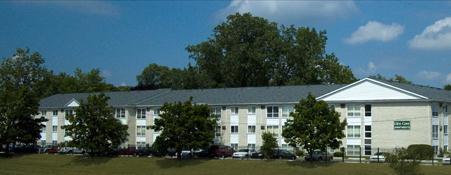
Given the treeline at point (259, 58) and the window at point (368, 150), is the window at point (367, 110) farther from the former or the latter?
the treeline at point (259, 58)

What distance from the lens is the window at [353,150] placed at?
74062 millimetres

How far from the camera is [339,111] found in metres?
76.8

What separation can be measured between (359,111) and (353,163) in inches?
648

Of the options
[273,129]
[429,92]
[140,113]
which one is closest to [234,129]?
[273,129]

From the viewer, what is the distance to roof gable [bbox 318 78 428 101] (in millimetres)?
72562

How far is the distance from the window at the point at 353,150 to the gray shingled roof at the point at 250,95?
8233mm

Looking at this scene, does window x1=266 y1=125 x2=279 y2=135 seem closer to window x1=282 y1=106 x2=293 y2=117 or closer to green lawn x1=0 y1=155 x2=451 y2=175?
window x1=282 y1=106 x2=293 y2=117

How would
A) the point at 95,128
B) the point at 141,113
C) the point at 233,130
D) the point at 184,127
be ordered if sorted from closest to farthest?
the point at 184,127, the point at 95,128, the point at 233,130, the point at 141,113


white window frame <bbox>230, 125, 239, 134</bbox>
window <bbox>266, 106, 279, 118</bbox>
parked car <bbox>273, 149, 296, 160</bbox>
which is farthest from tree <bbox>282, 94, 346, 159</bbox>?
white window frame <bbox>230, 125, 239, 134</bbox>

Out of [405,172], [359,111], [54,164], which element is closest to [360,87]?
[359,111]

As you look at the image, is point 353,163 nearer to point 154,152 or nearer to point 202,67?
point 154,152

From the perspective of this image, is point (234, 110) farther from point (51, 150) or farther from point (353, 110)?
point (51, 150)

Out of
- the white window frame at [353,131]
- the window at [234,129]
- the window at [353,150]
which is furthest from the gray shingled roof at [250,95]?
the window at [353,150]

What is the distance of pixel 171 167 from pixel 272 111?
18890 mm
